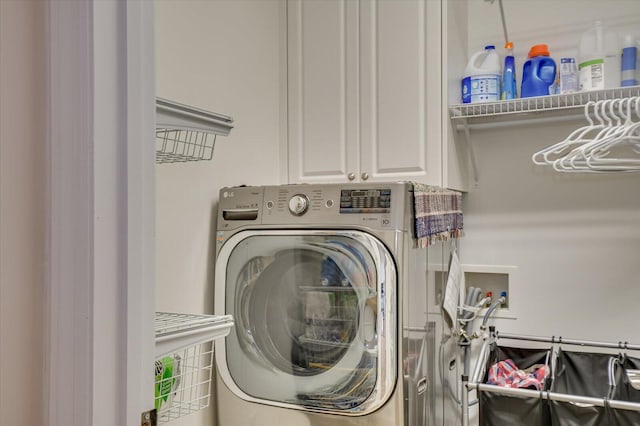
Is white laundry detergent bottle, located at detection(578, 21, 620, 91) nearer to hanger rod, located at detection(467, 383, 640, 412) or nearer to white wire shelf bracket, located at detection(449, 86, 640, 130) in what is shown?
white wire shelf bracket, located at detection(449, 86, 640, 130)

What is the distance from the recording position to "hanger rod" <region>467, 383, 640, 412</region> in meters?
1.50

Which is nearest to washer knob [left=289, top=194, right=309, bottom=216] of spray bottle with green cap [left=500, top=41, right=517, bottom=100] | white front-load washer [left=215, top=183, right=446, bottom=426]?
white front-load washer [left=215, top=183, right=446, bottom=426]

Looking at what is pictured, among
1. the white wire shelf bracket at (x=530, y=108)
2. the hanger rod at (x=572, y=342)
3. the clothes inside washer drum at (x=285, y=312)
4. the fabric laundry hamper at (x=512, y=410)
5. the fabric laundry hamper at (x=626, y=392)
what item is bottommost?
the fabric laundry hamper at (x=512, y=410)

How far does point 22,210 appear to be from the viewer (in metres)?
0.69

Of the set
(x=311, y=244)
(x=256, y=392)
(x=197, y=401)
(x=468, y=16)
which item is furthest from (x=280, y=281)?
(x=468, y=16)

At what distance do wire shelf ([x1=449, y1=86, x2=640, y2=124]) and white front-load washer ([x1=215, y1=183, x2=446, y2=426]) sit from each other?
22.2 inches

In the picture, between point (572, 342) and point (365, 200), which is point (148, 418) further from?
point (572, 342)

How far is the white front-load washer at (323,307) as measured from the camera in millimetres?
1620

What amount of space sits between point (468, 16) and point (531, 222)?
0.98 meters

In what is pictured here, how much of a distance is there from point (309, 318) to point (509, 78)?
4.12 ft

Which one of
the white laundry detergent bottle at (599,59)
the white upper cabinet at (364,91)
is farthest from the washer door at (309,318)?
the white laundry detergent bottle at (599,59)

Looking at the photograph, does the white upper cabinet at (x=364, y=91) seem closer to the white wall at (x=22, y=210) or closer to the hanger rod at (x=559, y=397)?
the hanger rod at (x=559, y=397)

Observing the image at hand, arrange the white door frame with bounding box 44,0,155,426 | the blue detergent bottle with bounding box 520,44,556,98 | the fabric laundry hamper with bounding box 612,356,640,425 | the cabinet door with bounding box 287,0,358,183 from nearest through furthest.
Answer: the white door frame with bounding box 44,0,155,426
the fabric laundry hamper with bounding box 612,356,640,425
the blue detergent bottle with bounding box 520,44,556,98
the cabinet door with bounding box 287,0,358,183

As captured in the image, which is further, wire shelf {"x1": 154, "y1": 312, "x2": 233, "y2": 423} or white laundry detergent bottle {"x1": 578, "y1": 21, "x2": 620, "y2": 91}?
white laundry detergent bottle {"x1": 578, "y1": 21, "x2": 620, "y2": 91}
